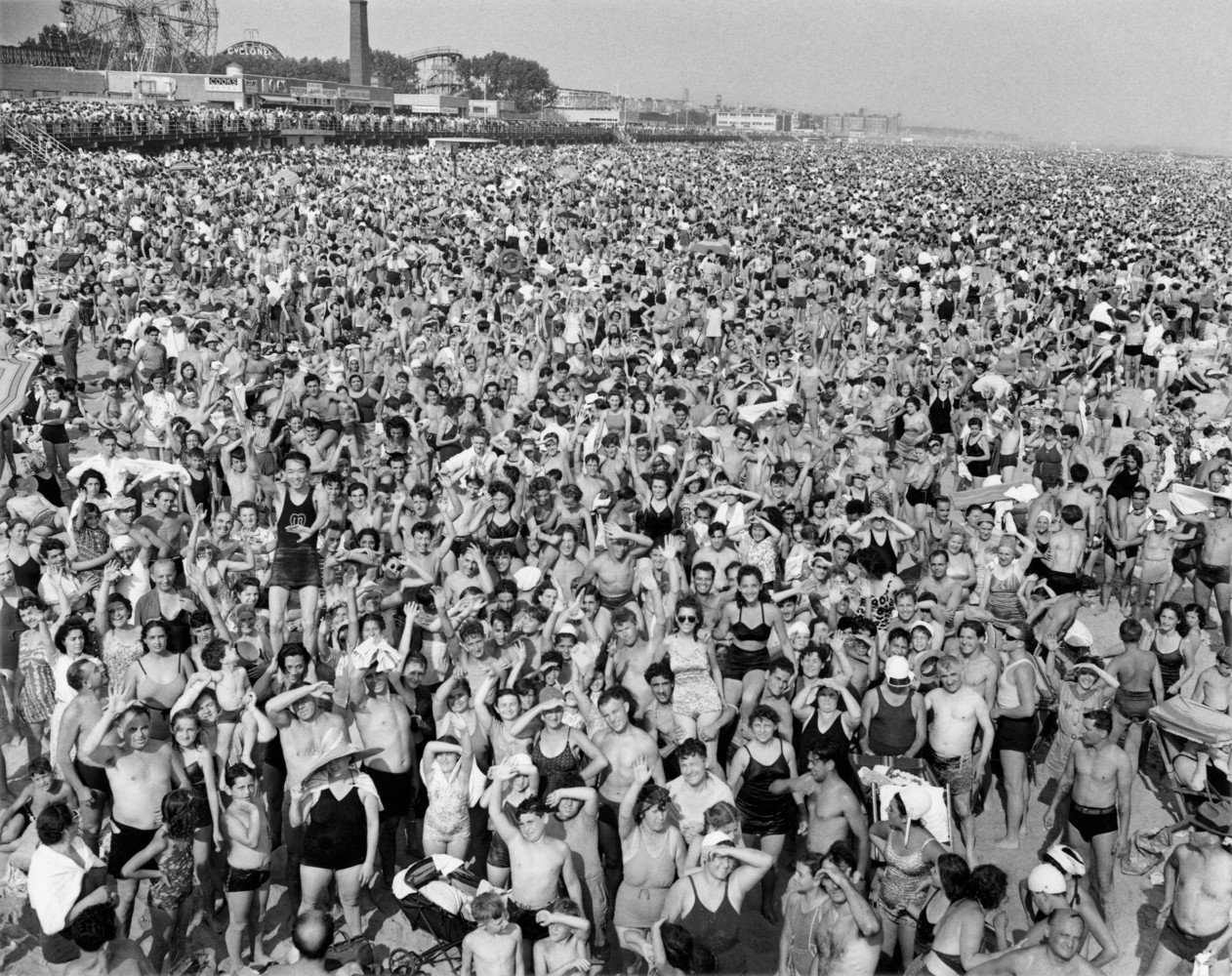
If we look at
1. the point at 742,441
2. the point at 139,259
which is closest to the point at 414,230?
the point at 139,259

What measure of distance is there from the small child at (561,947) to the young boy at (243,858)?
3.75 feet

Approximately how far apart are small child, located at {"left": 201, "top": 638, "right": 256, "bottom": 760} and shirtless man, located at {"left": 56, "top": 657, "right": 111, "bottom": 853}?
444 mm

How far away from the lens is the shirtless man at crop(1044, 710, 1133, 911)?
4312 millimetres

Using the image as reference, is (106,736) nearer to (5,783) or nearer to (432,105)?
(5,783)

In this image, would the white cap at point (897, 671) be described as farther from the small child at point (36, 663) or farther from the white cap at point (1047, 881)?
the small child at point (36, 663)

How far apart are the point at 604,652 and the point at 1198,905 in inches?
104

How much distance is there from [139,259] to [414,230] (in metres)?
5.08

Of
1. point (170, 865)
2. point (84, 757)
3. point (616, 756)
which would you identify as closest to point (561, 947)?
point (616, 756)

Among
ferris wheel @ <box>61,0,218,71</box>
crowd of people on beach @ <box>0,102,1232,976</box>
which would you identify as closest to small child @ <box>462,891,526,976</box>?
crowd of people on beach @ <box>0,102,1232,976</box>

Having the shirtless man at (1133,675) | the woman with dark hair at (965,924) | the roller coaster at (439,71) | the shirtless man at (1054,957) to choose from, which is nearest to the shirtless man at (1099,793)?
the shirtless man at (1133,675)

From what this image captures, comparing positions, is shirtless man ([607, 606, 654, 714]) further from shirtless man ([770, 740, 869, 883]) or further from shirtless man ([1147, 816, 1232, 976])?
shirtless man ([1147, 816, 1232, 976])

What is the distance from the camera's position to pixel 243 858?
13.1 ft

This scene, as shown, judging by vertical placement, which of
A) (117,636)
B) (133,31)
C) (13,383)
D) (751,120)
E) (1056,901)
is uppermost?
(751,120)

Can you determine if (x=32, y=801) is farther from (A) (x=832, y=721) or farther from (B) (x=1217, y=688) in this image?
(B) (x=1217, y=688)
